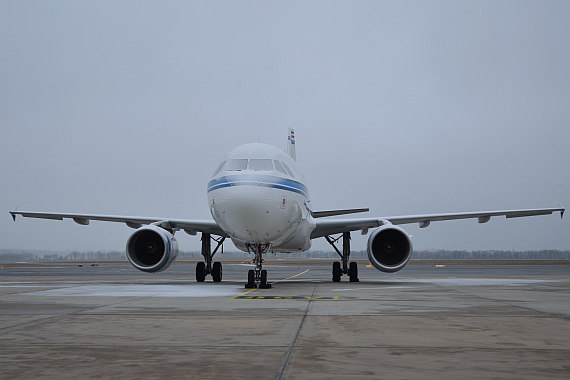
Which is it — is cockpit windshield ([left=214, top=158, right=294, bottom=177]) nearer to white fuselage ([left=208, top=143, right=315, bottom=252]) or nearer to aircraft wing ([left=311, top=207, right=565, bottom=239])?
white fuselage ([left=208, top=143, right=315, bottom=252])

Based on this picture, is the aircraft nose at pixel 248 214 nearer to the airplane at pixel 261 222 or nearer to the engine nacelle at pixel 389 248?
the airplane at pixel 261 222

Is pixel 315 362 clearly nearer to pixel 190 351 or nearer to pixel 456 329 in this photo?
pixel 190 351

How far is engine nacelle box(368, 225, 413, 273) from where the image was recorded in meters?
17.5

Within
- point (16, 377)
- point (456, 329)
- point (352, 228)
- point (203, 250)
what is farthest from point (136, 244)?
point (16, 377)

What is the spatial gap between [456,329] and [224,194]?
27.7 feet

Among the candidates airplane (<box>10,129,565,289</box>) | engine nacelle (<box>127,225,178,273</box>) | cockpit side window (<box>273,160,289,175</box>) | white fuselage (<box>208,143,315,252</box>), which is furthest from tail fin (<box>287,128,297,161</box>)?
cockpit side window (<box>273,160,289,175</box>)

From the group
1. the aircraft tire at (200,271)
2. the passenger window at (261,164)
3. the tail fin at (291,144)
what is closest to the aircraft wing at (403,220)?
the aircraft tire at (200,271)

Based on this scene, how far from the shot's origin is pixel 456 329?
22.8ft

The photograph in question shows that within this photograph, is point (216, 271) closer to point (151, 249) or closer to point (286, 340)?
point (151, 249)

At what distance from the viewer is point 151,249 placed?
1770cm

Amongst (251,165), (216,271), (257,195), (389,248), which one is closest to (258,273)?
(257,195)

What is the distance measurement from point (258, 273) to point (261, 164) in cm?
285

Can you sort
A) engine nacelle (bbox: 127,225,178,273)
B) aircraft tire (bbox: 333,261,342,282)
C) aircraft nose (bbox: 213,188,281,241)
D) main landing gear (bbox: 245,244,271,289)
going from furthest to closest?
aircraft tire (bbox: 333,261,342,282) → engine nacelle (bbox: 127,225,178,273) → main landing gear (bbox: 245,244,271,289) → aircraft nose (bbox: 213,188,281,241)

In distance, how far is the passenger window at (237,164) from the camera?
15102 millimetres
